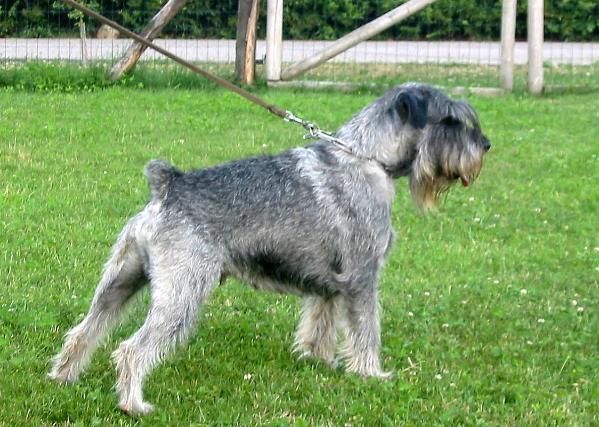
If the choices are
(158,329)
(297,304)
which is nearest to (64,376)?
(158,329)

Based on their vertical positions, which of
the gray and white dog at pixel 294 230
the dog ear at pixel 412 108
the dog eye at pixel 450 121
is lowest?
the gray and white dog at pixel 294 230

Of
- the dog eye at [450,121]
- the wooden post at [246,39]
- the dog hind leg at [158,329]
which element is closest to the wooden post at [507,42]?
the wooden post at [246,39]

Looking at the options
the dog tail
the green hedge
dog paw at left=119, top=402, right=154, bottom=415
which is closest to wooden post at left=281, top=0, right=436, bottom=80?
the green hedge

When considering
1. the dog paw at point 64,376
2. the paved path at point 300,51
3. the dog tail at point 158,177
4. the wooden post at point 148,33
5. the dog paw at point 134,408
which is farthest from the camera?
the paved path at point 300,51

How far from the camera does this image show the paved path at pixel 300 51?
16.3 m

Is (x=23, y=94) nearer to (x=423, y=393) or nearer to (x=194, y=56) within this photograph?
(x=194, y=56)

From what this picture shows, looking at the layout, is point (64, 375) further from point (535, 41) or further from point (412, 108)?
point (535, 41)

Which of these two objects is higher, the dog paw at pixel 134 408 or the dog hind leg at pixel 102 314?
the dog hind leg at pixel 102 314

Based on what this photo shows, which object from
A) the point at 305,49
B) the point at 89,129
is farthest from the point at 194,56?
the point at 89,129

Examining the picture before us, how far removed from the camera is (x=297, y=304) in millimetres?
7266

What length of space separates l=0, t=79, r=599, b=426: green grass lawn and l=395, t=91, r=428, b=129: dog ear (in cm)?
138

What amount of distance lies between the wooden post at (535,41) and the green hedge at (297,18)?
2848mm

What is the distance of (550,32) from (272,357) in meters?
16.4

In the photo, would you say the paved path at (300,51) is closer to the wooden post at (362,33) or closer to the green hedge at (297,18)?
the green hedge at (297,18)
